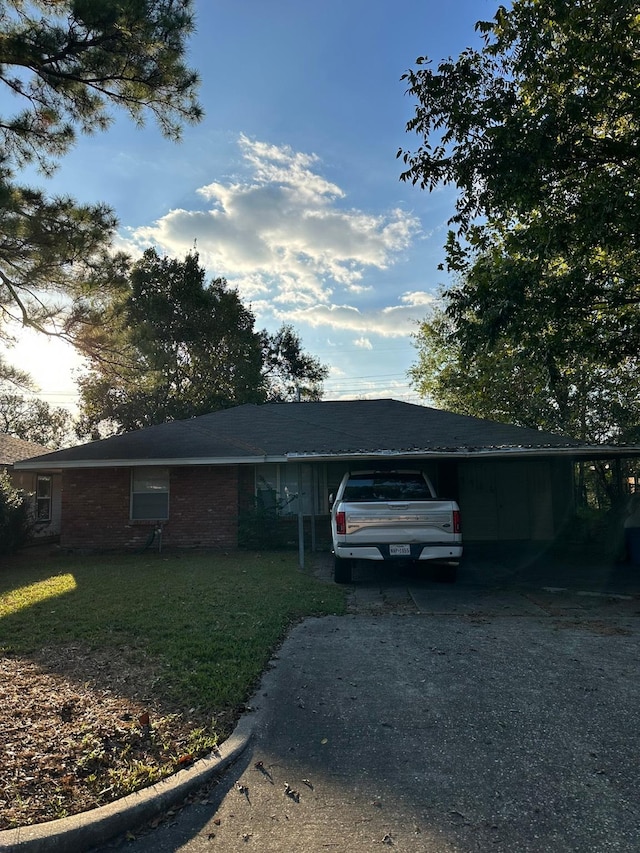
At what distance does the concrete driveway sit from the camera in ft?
9.23

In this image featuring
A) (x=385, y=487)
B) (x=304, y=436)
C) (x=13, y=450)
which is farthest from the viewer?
(x=13, y=450)

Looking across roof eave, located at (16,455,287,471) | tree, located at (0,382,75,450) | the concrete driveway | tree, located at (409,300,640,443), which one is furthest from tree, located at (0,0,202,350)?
tree, located at (0,382,75,450)

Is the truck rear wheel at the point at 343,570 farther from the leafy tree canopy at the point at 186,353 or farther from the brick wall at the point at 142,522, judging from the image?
the leafy tree canopy at the point at 186,353

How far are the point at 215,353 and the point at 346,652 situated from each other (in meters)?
25.9

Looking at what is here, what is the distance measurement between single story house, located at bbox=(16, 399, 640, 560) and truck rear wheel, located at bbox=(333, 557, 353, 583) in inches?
138

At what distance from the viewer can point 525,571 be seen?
36.3ft

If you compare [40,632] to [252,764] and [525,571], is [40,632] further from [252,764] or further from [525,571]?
[525,571]

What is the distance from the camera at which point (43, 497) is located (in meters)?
18.5

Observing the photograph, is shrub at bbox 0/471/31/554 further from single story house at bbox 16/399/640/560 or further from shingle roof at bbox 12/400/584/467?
shingle roof at bbox 12/400/584/467

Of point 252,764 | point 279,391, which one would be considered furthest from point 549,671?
point 279,391

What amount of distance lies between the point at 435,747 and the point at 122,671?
283 centimetres

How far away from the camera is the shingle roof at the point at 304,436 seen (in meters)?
13.1

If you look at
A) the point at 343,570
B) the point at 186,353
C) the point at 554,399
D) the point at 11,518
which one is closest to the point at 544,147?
the point at 343,570

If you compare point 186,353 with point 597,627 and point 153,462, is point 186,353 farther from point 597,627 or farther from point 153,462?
point 597,627
